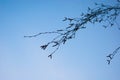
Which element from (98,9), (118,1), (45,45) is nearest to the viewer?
(45,45)

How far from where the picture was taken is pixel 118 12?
9.71ft

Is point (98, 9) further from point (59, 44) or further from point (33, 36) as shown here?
point (33, 36)

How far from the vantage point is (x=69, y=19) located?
2582mm

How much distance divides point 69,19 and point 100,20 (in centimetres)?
55

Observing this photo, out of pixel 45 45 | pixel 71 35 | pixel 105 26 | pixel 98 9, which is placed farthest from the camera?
pixel 105 26

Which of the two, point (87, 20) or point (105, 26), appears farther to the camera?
point (105, 26)

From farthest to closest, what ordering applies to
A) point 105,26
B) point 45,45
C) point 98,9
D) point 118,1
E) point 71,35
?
point 105,26, point 118,1, point 98,9, point 71,35, point 45,45

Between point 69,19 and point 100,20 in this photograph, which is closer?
point 69,19

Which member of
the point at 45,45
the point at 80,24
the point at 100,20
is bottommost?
the point at 45,45

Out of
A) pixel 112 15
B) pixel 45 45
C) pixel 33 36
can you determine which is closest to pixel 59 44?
Result: pixel 45 45

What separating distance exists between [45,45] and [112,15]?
4.54ft

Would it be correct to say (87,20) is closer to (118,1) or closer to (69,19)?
(69,19)

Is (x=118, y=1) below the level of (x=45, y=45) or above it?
above

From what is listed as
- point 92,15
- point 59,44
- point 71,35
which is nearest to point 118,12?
point 92,15
